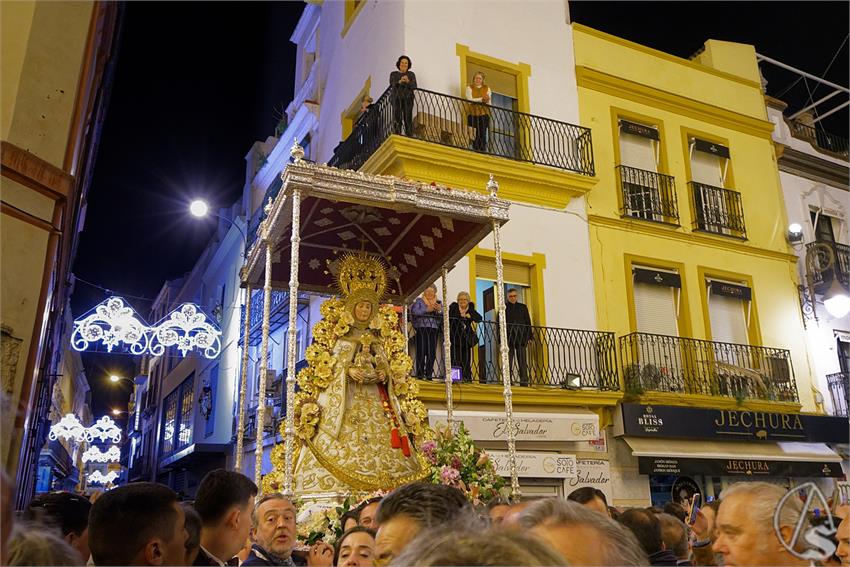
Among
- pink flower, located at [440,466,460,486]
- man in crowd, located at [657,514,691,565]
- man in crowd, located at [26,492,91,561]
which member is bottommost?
man in crowd, located at [657,514,691,565]

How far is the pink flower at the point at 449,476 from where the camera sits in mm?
6086

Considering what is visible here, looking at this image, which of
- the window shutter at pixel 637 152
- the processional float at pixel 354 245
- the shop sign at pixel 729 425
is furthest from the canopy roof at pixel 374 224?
the window shutter at pixel 637 152

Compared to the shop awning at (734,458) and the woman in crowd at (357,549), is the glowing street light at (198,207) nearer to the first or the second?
the shop awning at (734,458)

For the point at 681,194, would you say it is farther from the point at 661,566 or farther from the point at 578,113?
the point at 661,566

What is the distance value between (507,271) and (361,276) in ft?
14.8

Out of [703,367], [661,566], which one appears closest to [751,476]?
[703,367]

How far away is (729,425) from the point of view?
12133mm

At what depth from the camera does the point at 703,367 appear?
12.6 metres

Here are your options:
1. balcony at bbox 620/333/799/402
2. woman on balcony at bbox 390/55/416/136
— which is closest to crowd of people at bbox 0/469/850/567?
woman on balcony at bbox 390/55/416/136

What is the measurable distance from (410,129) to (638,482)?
23.2 feet

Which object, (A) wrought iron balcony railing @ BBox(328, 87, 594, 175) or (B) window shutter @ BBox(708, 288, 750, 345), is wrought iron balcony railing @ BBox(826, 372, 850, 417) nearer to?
(B) window shutter @ BBox(708, 288, 750, 345)

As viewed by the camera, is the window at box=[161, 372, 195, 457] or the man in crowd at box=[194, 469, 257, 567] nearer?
the man in crowd at box=[194, 469, 257, 567]

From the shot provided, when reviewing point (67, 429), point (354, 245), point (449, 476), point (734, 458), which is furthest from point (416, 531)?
point (67, 429)

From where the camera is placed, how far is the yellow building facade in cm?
1241
